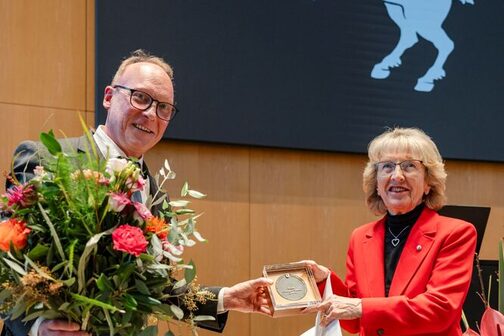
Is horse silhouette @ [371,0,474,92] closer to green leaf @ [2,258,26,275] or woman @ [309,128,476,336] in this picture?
woman @ [309,128,476,336]

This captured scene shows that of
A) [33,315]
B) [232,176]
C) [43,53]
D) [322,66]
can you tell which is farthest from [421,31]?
[33,315]

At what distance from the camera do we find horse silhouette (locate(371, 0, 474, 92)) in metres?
4.95

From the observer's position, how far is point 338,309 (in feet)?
8.04

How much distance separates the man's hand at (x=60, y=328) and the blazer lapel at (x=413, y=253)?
1.33 m

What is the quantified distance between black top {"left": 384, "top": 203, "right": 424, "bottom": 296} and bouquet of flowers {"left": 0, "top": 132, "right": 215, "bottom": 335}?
4.07ft

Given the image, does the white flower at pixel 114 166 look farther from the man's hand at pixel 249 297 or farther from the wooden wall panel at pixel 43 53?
the wooden wall panel at pixel 43 53

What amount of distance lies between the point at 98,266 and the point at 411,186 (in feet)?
5.04

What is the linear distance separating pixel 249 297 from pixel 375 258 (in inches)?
21.2

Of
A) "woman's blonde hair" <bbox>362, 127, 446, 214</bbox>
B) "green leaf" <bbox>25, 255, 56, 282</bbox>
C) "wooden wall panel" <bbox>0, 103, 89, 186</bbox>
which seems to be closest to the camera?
"green leaf" <bbox>25, 255, 56, 282</bbox>

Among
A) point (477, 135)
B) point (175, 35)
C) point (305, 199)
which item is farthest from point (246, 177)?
point (477, 135)

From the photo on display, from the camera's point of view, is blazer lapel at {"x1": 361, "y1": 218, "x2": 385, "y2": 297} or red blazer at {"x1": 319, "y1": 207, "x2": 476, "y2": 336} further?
blazer lapel at {"x1": 361, "y1": 218, "x2": 385, "y2": 297}

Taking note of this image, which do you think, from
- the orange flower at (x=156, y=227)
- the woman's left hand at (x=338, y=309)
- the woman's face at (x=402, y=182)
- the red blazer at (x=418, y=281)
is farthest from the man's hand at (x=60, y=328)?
the woman's face at (x=402, y=182)

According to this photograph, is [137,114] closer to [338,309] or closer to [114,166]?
[114,166]

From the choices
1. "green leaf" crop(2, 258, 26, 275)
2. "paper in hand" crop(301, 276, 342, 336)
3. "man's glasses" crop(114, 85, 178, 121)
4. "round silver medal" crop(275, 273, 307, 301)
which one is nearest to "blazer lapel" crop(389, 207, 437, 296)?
"paper in hand" crop(301, 276, 342, 336)
